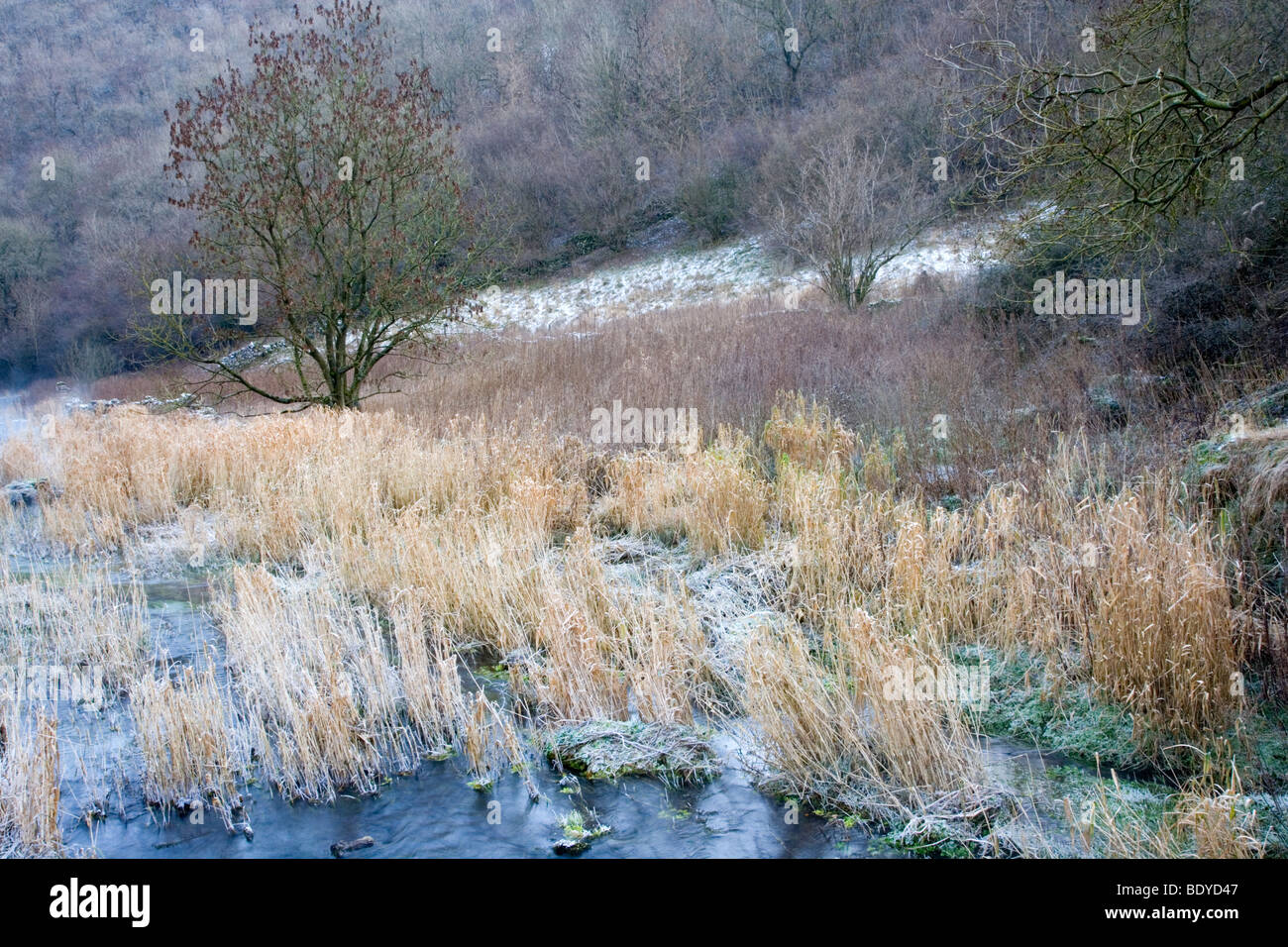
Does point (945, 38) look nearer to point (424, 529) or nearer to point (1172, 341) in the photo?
point (1172, 341)

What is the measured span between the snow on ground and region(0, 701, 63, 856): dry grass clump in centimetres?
1810

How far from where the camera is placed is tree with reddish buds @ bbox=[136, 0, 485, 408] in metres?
11.9

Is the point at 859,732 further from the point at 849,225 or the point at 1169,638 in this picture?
the point at 849,225

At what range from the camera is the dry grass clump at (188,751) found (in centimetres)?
386

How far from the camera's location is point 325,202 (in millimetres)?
12398

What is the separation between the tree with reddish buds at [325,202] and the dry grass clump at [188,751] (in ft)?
28.1

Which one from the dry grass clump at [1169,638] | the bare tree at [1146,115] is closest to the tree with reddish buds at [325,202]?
the bare tree at [1146,115]

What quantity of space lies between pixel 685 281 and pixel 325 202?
646 inches

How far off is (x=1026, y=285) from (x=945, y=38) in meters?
20.8

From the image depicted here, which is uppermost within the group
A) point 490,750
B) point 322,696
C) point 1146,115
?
point 1146,115

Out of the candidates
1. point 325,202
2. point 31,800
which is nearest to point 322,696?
point 31,800

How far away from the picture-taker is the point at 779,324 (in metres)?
15.4

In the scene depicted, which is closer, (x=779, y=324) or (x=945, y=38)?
(x=779, y=324)
